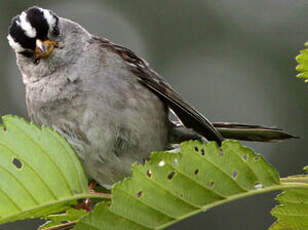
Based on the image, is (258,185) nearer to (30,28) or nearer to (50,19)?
(30,28)

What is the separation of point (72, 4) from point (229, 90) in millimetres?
3080

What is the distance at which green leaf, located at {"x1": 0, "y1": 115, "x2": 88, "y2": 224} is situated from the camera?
1.80 metres

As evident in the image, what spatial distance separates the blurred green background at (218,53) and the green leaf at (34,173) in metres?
6.93

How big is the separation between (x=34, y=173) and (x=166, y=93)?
6.55ft

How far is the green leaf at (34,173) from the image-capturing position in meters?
1.80

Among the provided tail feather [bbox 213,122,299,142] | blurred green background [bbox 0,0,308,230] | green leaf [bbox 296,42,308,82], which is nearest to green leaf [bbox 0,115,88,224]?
green leaf [bbox 296,42,308,82]

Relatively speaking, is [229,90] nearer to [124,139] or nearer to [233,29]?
[233,29]

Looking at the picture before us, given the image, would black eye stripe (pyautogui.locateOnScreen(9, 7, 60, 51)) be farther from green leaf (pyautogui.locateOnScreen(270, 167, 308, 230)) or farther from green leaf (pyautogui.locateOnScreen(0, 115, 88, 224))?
green leaf (pyautogui.locateOnScreen(270, 167, 308, 230))

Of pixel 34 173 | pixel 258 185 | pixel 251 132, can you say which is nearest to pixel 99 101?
pixel 251 132

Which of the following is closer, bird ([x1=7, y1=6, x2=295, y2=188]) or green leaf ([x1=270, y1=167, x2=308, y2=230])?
green leaf ([x1=270, y1=167, x2=308, y2=230])

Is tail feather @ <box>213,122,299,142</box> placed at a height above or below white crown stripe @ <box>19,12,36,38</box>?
below

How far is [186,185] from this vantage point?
1754 mm

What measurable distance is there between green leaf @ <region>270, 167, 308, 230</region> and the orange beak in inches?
81.4

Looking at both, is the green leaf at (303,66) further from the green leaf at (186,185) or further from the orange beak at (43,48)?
the orange beak at (43,48)
